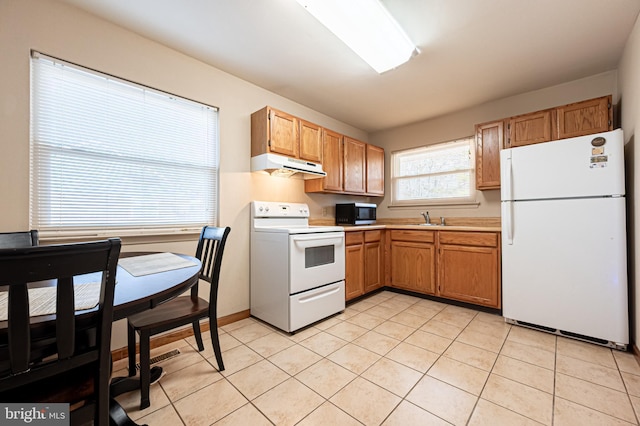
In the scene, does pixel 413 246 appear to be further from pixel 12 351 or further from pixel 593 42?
pixel 12 351

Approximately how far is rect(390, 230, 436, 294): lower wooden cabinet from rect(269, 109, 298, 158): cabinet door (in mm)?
1820

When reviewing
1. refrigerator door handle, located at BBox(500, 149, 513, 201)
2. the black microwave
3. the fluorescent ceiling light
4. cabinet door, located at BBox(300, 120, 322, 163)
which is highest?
the fluorescent ceiling light

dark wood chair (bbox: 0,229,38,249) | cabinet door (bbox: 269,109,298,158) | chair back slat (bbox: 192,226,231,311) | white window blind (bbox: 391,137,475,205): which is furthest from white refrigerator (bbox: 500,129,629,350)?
dark wood chair (bbox: 0,229,38,249)

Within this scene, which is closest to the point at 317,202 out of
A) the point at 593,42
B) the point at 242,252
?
the point at 242,252

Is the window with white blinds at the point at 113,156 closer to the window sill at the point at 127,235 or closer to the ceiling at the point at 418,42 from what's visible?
the window sill at the point at 127,235

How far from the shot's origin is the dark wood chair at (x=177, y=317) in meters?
1.47

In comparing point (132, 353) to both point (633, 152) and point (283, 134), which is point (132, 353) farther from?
point (633, 152)

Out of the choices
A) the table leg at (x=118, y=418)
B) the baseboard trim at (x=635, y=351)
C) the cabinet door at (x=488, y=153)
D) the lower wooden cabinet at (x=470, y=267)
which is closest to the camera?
the table leg at (x=118, y=418)

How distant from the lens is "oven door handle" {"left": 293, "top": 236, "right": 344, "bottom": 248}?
2.44 meters

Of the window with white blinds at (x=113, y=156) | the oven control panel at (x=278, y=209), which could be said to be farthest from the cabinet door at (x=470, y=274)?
the window with white blinds at (x=113, y=156)

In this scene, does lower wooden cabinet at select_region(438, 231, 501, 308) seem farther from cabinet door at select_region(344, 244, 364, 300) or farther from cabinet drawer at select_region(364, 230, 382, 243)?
cabinet door at select_region(344, 244, 364, 300)

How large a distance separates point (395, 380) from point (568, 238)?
6.29 ft

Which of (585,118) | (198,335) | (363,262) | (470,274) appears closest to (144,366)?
(198,335)

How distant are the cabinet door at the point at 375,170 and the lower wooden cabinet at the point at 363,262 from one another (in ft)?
2.74
